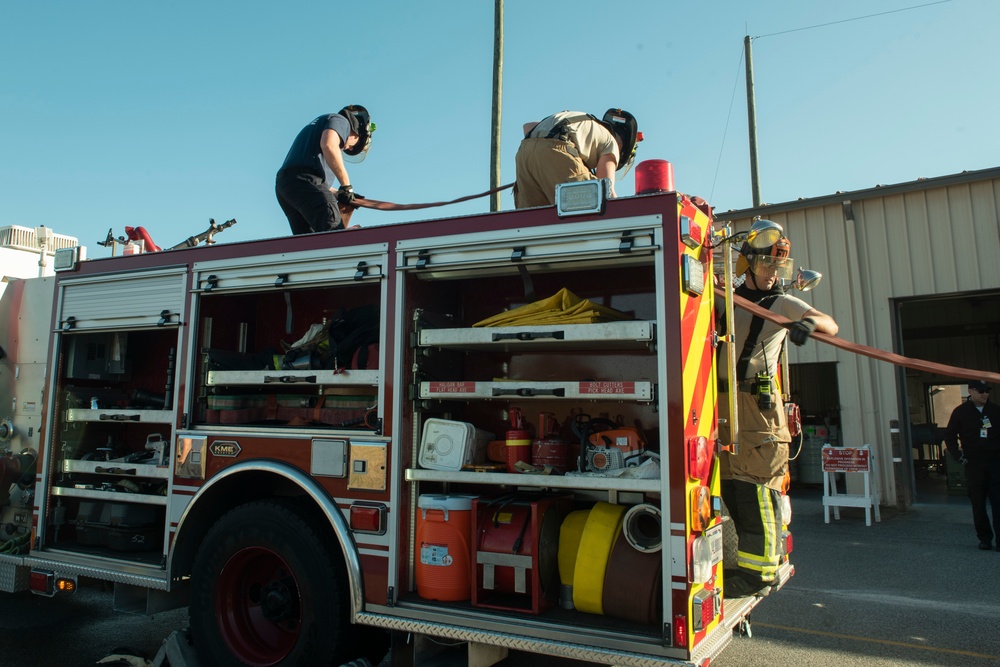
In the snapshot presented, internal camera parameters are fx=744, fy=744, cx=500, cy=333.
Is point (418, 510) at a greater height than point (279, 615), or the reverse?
point (418, 510)

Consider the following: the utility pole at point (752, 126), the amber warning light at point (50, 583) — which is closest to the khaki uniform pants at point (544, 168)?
the amber warning light at point (50, 583)

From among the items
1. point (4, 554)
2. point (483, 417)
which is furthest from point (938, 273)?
point (4, 554)

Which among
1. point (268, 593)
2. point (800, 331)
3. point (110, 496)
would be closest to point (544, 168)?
point (800, 331)

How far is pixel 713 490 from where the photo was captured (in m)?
3.42

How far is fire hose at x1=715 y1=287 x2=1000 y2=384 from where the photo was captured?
3408 mm

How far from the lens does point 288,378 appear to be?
421 cm

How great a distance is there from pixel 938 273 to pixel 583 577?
8.83 m

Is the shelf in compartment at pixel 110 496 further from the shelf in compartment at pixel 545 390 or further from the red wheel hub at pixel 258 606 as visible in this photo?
the shelf in compartment at pixel 545 390

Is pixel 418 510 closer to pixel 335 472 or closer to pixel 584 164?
pixel 335 472

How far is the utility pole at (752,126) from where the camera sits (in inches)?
554

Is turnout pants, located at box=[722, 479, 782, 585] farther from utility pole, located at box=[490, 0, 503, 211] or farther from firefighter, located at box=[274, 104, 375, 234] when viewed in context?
utility pole, located at box=[490, 0, 503, 211]

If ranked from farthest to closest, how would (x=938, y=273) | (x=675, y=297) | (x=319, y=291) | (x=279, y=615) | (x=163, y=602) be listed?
1. (x=938, y=273)
2. (x=319, y=291)
3. (x=163, y=602)
4. (x=279, y=615)
5. (x=675, y=297)

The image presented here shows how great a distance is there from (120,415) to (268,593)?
1.63 m

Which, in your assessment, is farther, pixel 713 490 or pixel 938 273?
pixel 938 273
